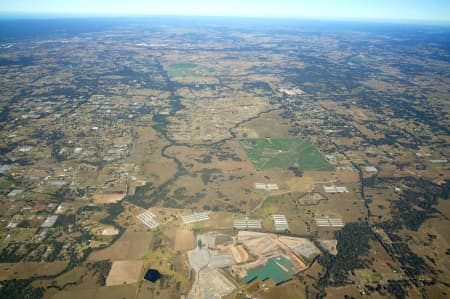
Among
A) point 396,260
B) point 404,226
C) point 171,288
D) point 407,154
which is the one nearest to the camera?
point 171,288

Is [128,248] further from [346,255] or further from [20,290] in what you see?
[346,255]

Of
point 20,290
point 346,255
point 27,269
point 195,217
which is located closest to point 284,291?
point 346,255

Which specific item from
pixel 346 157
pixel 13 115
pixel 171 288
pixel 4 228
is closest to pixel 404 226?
pixel 346 157

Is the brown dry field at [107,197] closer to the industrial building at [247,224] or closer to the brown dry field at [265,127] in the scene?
the industrial building at [247,224]

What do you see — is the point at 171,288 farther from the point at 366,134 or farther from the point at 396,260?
the point at 366,134


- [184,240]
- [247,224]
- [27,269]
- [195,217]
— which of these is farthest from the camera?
[195,217]
